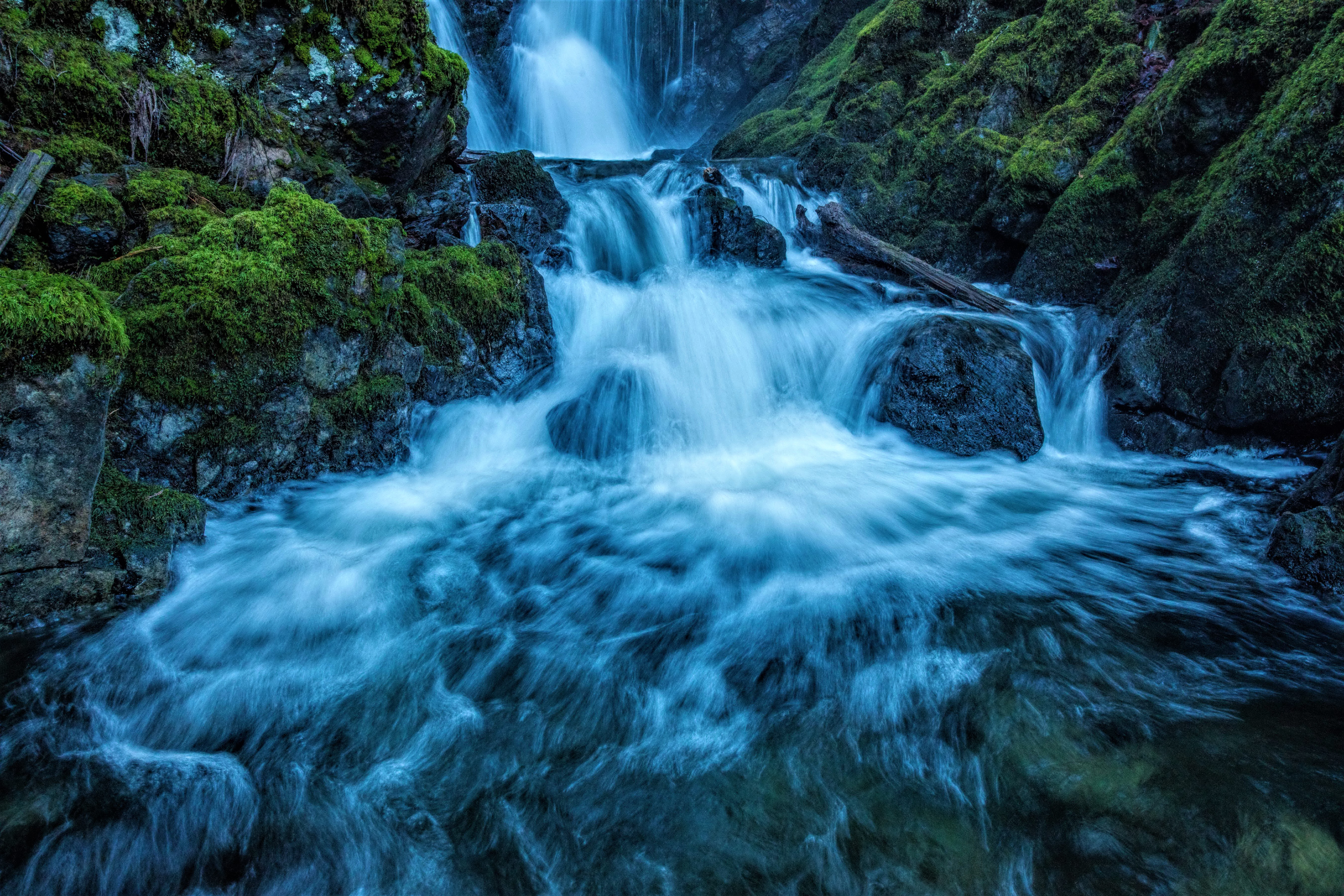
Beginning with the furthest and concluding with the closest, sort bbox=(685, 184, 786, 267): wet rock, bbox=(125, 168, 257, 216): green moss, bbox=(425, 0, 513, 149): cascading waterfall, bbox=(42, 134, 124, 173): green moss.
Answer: bbox=(425, 0, 513, 149): cascading waterfall < bbox=(685, 184, 786, 267): wet rock < bbox=(125, 168, 257, 216): green moss < bbox=(42, 134, 124, 173): green moss

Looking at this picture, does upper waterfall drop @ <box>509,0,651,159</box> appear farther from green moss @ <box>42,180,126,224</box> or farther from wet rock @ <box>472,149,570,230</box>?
green moss @ <box>42,180,126,224</box>

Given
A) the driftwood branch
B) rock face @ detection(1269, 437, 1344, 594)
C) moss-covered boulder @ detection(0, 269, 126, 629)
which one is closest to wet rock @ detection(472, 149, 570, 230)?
the driftwood branch

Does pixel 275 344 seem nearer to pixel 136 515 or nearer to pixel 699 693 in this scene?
pixel 136 515

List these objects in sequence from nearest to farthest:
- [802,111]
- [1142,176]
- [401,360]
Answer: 1. [401,360]
2. [1142,176]
3. [802,111]

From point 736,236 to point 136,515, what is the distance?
888 centimetres

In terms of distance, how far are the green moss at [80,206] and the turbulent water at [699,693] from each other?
2.48 meters

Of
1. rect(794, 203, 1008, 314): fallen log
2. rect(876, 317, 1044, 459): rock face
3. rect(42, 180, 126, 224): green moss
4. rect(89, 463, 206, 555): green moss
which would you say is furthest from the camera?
rect(794, 203, 1008, 314): fallen log

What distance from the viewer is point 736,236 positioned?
10.1m

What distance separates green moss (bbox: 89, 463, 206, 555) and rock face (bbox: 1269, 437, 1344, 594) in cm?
797

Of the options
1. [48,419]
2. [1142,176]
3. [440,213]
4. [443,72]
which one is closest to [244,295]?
[48,419]

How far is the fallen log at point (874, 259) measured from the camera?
26.8 feet

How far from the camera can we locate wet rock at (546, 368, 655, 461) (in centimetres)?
670

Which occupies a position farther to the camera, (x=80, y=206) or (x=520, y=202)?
(x=520, y=202)

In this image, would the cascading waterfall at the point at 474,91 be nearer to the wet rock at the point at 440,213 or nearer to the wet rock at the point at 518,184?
the wet rock at the point at 518,184
